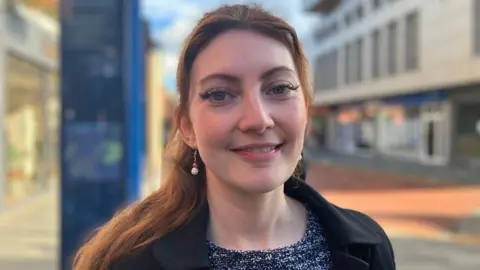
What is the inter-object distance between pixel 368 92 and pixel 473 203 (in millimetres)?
20154

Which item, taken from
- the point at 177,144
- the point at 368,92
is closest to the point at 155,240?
the point at 177,144

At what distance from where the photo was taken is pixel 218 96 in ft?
4.37

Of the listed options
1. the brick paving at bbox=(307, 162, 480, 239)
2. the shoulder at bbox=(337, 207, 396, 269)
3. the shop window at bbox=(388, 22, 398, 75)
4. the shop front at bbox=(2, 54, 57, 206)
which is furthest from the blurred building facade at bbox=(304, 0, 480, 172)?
the shoulder at bbox=(337, 207, 396, 269)

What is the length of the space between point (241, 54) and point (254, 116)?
14 centimetres

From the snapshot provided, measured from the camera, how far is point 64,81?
4668 millimetres

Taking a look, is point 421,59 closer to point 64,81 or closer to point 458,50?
point 458,50

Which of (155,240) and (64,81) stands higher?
(64,81)

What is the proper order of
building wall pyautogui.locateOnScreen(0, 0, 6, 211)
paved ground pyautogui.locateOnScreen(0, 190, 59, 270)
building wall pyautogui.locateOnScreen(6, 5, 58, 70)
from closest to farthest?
paved ground pyautogui.locateOnScreen(0, 190, 59, 270) < building wall pyautogui.locateOnScreen(0, 0, 6, 211) < building wall pyautogui.locateOnScreen(6, 5, 58, 70)

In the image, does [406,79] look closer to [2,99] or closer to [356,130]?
[356,130]

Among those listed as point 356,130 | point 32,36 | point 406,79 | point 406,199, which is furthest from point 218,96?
point 356,130

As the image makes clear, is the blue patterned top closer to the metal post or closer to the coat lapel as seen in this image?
the coat lapel

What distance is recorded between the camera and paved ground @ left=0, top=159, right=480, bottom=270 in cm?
700

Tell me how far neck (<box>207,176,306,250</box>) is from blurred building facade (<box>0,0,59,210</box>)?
9286 mm

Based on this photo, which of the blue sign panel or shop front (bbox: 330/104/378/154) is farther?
shop front (bbox: 330/104/378/154)
